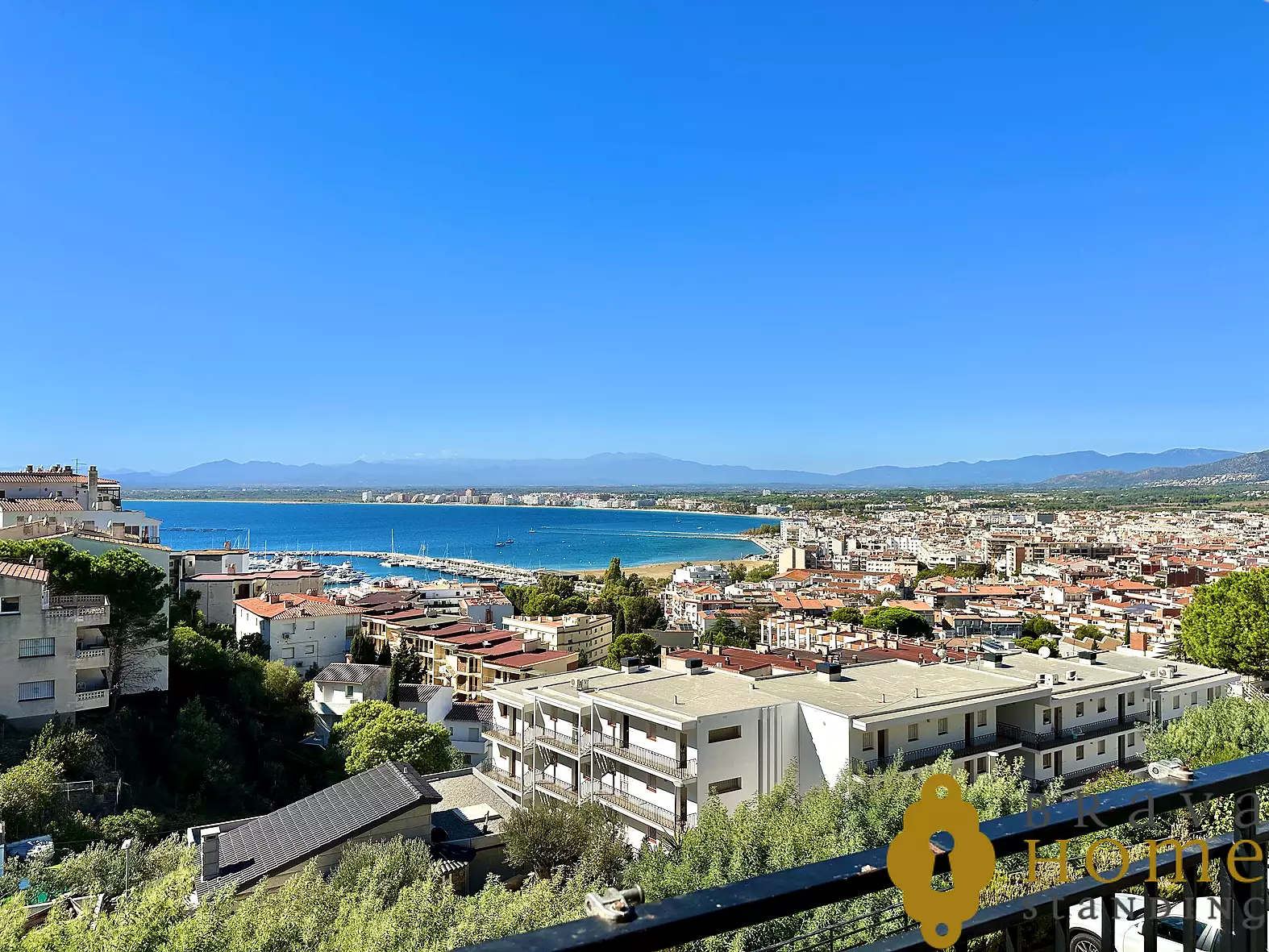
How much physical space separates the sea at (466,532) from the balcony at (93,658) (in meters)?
42.0

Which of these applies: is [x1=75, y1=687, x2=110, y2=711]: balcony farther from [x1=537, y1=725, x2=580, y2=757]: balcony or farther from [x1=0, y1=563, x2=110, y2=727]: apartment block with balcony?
[x1=537, y1=725, x2=580, y2=757]: balcony

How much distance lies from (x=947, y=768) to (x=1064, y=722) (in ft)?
9.58

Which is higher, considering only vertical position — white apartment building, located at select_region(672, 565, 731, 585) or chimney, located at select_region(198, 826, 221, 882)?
chimney, located at select_region(198, 826, 221, 882)

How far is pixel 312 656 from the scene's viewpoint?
21906mm

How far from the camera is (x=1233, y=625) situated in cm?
1546

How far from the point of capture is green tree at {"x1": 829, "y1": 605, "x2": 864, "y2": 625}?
28.3m

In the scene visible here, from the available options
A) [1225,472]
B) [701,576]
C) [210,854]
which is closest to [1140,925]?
[210,854]

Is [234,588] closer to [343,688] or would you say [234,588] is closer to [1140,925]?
[343,688]

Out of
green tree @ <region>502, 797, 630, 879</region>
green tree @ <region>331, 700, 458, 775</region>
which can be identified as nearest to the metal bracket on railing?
green tree @ <region>502, 797, 630, 879</region>

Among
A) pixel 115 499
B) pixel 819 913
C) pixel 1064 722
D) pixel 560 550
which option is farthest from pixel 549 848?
pixel 560 550

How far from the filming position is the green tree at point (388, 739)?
12.7 meters

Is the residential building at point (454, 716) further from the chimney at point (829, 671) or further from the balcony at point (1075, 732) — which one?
the balcony at point (1075, 732)

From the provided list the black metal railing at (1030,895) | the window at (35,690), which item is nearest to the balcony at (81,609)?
the window at (35,690)

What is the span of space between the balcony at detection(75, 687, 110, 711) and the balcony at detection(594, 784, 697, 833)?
23.2ft
